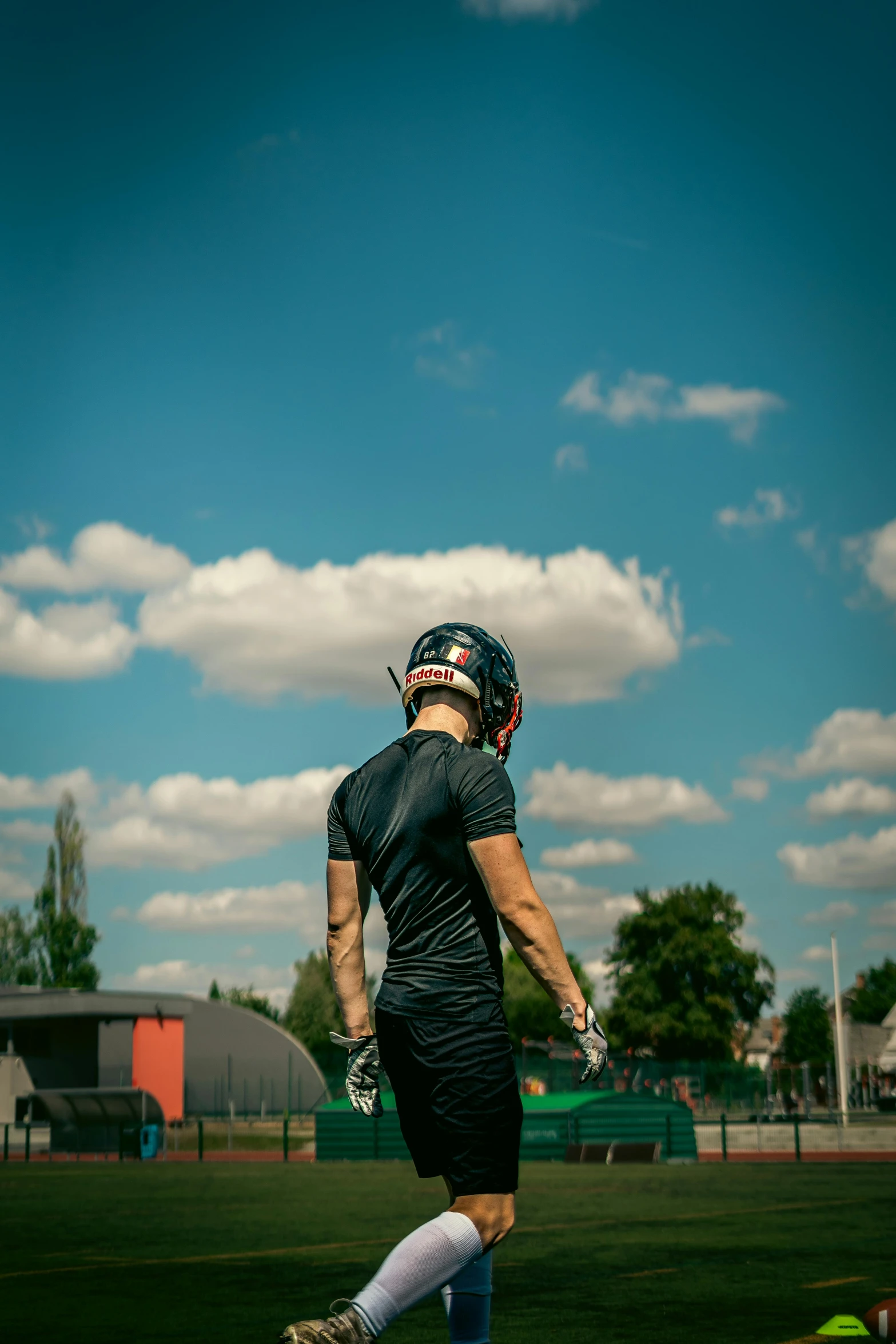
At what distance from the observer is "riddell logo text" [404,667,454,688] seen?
15.1 ft

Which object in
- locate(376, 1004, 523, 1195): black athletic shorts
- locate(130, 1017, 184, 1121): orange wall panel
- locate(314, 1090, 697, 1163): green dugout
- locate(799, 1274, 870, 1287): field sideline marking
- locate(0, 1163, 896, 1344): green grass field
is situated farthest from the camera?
locate(130, 1017, 184, 1121): orange wall panel

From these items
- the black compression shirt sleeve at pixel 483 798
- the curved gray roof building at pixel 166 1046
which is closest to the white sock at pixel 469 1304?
the black compression shirt sleeve at pixel 483 798

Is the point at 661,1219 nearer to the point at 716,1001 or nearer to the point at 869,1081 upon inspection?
the point at 716,1001

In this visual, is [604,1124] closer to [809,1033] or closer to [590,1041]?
[590,1041]

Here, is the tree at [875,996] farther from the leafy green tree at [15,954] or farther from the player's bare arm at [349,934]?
the player's bare arm at [349,934]

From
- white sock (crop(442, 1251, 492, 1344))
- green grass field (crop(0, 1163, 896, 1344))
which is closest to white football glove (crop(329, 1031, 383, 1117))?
white sock (crop(442, 1251, 492, 1344))

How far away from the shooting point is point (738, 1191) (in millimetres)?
18562

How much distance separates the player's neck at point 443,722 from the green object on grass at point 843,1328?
368 cm

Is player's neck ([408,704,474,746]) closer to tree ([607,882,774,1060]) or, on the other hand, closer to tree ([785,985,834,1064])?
tree ([607,882,774,1060])

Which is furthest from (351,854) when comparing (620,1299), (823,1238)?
(823,1238)

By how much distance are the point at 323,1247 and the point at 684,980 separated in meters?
74.3

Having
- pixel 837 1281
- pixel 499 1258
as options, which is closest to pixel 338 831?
pixel 837 1281

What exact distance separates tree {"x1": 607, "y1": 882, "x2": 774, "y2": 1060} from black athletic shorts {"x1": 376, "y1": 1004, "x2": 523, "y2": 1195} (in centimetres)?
8065

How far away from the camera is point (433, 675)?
182 inches
